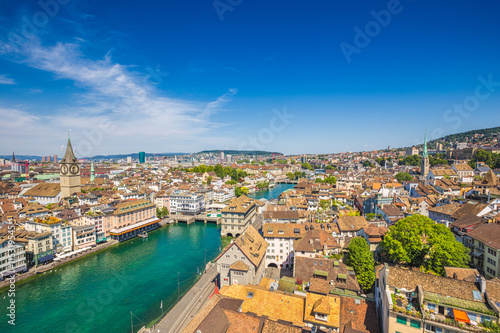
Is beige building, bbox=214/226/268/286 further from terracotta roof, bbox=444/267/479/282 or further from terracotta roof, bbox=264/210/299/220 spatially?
terracotta roof, bbox=444/267/479/282

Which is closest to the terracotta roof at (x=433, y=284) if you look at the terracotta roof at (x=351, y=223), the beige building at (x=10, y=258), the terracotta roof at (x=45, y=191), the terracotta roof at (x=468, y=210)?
the terracotta roof at (x=351, y=223)

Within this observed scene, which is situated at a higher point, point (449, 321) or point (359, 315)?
point (449, 321)

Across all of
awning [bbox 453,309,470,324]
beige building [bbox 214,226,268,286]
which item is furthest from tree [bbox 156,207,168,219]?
awning [bbox 453,309,470,324]

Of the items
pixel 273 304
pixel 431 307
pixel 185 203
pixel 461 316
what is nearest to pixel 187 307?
pixel 273 304

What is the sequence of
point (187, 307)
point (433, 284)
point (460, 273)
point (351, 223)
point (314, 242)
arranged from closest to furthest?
point (433, 284) → point (460, 273) → point (187, 307) → point (314, 242) → point (351, 223)

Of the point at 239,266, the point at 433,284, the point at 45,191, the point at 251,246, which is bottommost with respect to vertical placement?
the point at 239,266

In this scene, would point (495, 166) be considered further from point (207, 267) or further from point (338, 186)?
point (207, 267)

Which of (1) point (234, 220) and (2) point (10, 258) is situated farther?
(1) point (234, 220)

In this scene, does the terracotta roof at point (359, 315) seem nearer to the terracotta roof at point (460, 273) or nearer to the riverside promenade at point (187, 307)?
the terracotta roof at point (460, 273)

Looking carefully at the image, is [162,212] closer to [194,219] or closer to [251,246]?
[194,219]
